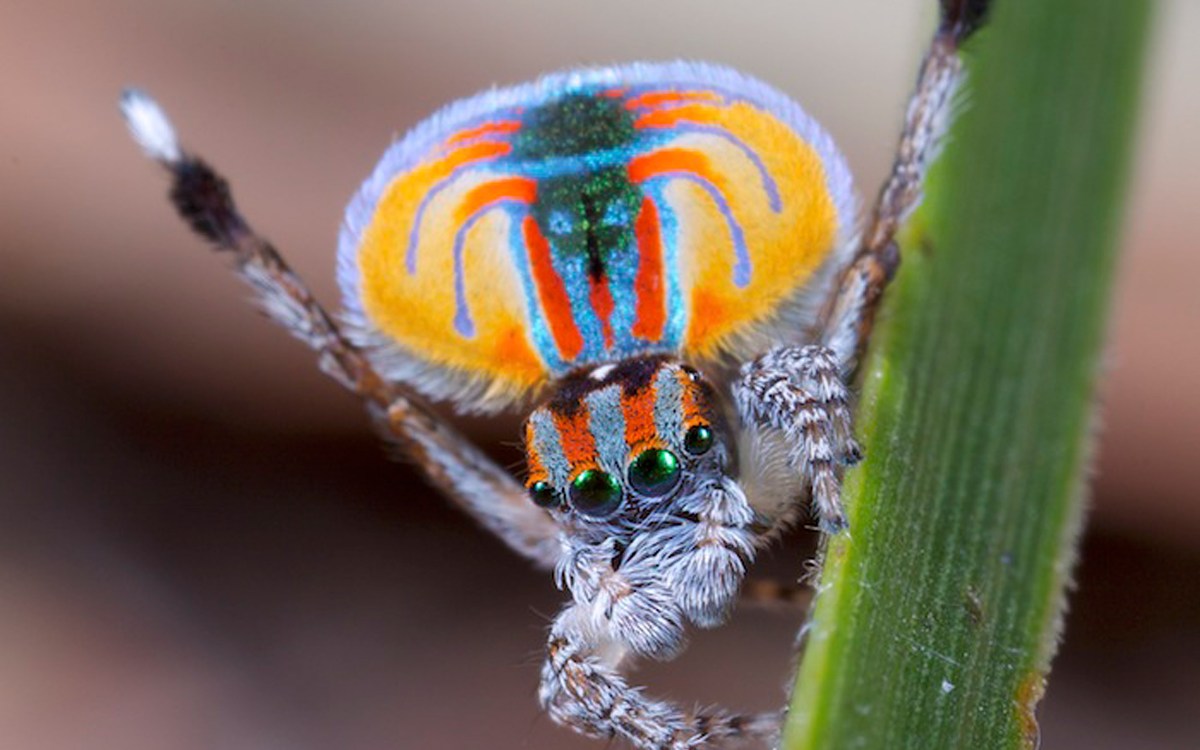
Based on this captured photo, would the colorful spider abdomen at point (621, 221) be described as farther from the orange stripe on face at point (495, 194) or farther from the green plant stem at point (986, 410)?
the green plant stem at point (986, 410)

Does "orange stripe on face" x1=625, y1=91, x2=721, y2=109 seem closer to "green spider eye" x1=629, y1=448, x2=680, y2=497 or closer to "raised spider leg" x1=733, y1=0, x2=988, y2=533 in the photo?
"raised spider leg" x1=733, y1=0, x2=988, y2=533

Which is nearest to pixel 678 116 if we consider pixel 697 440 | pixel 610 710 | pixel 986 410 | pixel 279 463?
pixel 697 440

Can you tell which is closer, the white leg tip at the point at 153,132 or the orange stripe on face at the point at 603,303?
the orange stripe on face at the point at 603,303

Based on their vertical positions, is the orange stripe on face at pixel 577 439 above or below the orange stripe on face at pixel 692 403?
below

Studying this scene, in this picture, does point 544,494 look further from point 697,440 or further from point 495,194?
point 495,194

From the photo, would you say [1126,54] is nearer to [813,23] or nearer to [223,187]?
[223,187]

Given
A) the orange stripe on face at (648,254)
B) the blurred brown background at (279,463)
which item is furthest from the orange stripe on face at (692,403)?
the blurred brown background at (279,463)

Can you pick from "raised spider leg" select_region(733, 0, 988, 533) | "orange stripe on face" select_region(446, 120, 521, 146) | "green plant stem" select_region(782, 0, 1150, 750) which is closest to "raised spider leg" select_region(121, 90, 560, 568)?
"orange stripe on face" select_region(446, 120, 521, 146)
